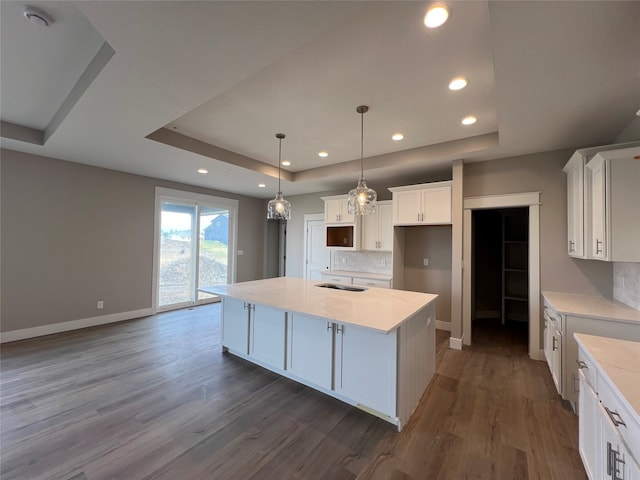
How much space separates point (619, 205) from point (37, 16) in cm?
443

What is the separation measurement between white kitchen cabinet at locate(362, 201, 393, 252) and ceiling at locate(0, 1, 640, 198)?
1052mm

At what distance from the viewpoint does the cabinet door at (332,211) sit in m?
5.24

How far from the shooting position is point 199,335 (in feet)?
13.3

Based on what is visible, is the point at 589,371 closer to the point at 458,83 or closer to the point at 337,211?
the point at 458,83

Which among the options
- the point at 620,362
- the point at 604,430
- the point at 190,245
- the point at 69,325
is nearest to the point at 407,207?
the point at 620,362

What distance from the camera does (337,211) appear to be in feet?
17.2

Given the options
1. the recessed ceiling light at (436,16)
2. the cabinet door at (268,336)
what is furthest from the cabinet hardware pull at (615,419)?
the cabinet door at (268,336)

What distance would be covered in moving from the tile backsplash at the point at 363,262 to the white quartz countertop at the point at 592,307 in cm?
238

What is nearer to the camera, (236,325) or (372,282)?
(236,325)

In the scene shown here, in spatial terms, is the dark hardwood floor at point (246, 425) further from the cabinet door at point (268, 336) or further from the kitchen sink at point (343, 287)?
A: the kitchen sink at point (343, 287)

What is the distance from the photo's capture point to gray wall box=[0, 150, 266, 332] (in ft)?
12.1

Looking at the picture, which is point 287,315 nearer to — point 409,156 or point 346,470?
point 346,470

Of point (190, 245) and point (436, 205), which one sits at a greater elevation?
point (436, 205)

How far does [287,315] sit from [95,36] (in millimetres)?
2651
